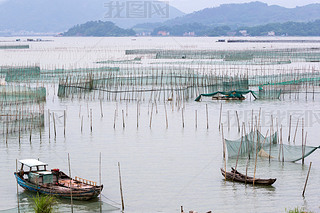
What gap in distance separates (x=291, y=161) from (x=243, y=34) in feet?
548

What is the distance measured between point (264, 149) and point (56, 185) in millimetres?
6323

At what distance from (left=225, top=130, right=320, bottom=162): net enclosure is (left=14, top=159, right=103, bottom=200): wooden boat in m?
4.54

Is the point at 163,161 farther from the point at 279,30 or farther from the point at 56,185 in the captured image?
the point at 279,30

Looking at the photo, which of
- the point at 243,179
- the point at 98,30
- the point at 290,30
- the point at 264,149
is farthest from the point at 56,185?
A: the point at 98,30

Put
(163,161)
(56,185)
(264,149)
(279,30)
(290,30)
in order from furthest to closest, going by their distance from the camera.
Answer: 1. (279,30)
2. (290,30)
3. (163,161)
4. (264,149)
5. (56,185)

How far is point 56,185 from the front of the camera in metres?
12.2

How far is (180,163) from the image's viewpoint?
15688 millimetres

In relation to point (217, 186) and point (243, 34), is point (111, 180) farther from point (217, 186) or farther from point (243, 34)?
point (243, 34)

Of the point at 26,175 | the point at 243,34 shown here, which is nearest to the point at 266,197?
the point at 26,175

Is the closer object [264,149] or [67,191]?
[67,191]

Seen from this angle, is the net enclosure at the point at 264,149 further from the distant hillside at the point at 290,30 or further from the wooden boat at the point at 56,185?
the distant hillside at the point at 290,30

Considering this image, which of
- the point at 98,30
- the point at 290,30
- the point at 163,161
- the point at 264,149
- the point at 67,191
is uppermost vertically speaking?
the point at 98,30

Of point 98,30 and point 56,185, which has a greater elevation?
point 98,30

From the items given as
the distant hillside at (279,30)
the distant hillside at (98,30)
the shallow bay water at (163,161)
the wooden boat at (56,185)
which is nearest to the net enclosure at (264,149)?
the shallow bay water at (163,161)
